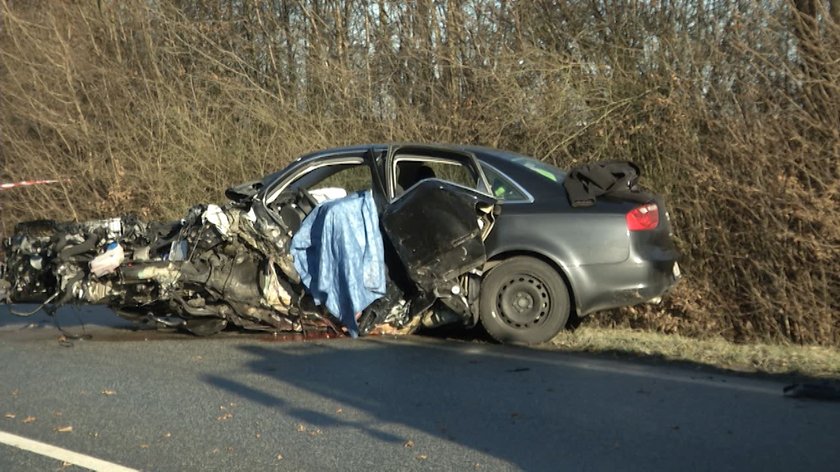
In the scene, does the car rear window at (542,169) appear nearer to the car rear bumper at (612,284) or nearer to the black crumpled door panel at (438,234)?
the black crumpled door panel at (438,234)

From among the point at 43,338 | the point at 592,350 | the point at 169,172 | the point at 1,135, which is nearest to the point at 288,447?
the point at 592,350

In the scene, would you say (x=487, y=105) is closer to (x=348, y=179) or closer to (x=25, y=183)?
(x=348, y=179)

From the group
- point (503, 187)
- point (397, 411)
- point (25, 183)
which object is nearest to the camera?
point (397, 411)

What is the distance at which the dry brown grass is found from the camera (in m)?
9.88

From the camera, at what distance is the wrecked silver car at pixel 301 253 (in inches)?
333

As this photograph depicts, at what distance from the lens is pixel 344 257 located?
8477 millimetres

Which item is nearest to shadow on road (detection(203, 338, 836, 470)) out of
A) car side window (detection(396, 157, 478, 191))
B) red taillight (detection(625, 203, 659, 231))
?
red taillight (detection(625, 203, 659, 231))

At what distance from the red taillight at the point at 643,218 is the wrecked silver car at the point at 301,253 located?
1.13 metres

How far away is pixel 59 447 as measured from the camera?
5.91m

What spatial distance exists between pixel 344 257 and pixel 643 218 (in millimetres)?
2464

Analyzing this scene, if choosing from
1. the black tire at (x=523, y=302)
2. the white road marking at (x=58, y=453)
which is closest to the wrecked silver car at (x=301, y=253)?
the black tire at (x=523, y=302)

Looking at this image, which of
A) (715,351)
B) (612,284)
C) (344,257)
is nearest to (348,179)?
(344,257)

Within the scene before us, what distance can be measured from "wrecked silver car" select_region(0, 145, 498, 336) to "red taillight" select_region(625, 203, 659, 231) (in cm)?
113

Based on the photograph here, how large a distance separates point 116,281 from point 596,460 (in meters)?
4.98
